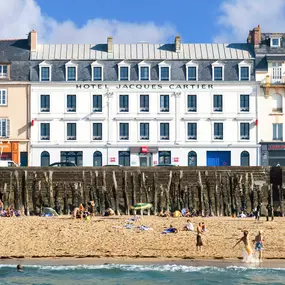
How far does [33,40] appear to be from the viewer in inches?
2687

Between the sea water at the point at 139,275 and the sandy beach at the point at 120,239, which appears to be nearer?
the sea water at the point at 139,275

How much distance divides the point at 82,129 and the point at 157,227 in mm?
27364

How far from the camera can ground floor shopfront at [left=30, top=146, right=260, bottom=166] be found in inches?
2628

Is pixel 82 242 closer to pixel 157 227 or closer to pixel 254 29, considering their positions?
pixel 157 227

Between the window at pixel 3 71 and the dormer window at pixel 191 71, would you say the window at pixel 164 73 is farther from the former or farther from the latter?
the window at pixel 3 71

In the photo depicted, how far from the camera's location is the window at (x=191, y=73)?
67500mm

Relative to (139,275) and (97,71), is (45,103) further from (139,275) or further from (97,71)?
(139,275)

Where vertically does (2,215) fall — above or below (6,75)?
below

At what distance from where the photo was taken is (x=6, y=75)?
6712 cm

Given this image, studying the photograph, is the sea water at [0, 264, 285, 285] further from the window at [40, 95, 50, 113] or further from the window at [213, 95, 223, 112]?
the window at [213, 95, 223, 112]

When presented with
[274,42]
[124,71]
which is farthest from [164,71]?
[274,42]

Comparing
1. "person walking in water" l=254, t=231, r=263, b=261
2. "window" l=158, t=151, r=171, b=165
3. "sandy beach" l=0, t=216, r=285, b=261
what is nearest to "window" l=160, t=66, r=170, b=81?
"window" l=158, t=151, r=171, b=165

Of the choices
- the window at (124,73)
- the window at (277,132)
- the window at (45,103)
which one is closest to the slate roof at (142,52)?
the window at (124,73)

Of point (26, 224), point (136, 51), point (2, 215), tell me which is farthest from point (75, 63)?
point (26, 224)
